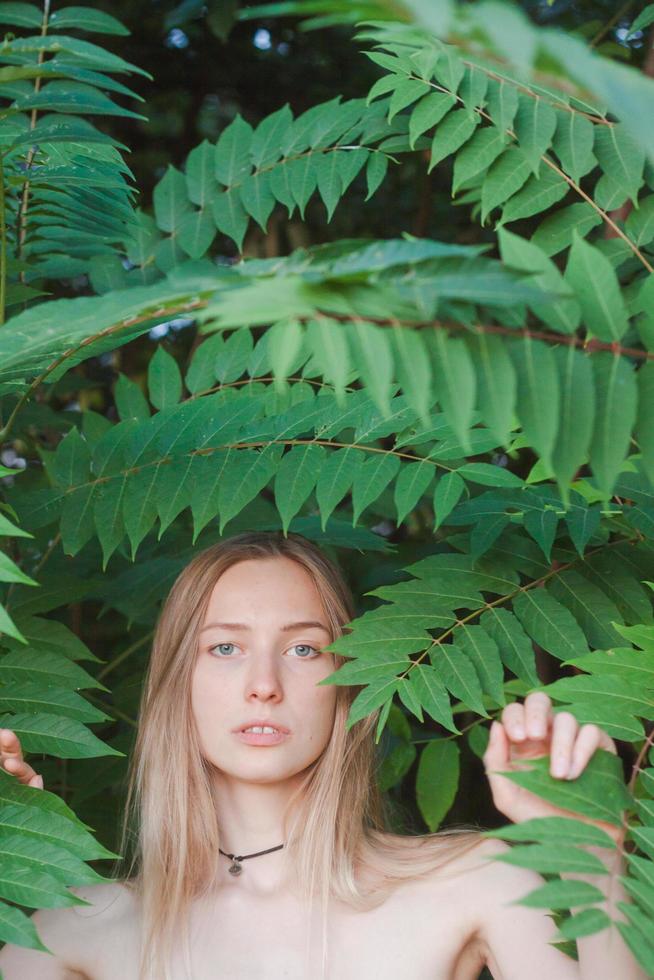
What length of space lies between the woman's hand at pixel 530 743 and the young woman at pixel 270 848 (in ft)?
1.09

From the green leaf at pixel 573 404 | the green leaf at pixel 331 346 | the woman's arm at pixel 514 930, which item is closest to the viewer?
the green leaf at pixel 331 346

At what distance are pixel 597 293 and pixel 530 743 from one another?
1.82ft

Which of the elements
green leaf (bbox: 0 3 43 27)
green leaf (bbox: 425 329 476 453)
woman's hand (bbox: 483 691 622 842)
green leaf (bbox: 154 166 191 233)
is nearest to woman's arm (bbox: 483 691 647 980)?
woman's hand (bbox: 483 691 622 842)

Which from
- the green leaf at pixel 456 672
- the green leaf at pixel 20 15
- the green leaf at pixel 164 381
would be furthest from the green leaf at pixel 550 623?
the green leaf at pixel 20 15

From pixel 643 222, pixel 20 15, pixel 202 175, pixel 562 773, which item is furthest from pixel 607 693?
pixel 20 15

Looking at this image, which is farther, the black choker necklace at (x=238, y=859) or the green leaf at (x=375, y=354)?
the black choker necklace at (x=238, y=859)

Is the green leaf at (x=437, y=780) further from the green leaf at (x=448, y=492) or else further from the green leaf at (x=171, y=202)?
the green leaf at (x=171, y=202)

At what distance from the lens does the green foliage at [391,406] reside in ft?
3.68

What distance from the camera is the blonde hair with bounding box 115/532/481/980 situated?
1.90 metres

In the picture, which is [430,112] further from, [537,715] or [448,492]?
[537,715]

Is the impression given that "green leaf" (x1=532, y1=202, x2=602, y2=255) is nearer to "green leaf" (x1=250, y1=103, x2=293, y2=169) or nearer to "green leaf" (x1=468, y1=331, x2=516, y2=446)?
"green leaf" (x1=250, y1=103, x2=293, y2=169)

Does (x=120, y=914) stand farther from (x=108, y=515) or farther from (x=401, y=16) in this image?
(x=401, y=16)

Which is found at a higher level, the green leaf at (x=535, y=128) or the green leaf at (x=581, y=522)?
the green leaf at (x=535, y=128)

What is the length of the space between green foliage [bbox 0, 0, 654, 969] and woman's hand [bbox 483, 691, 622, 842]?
37 mm
